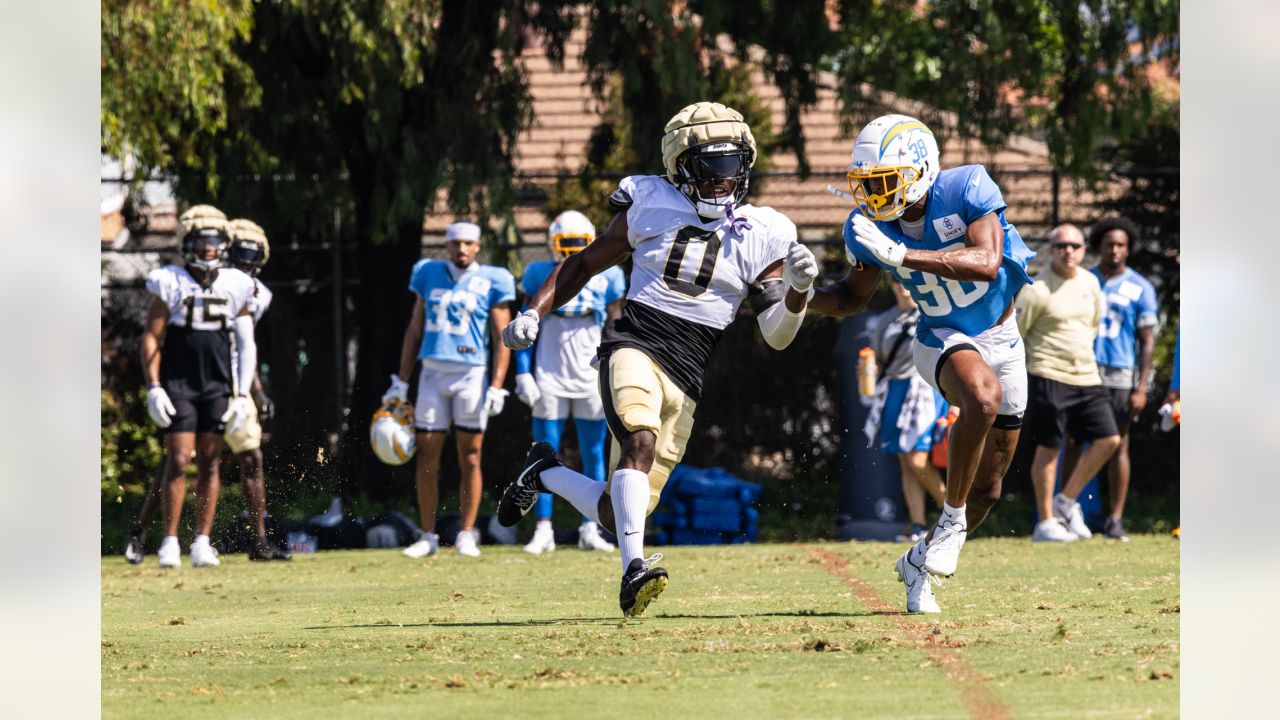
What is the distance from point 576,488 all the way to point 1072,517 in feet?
17.8

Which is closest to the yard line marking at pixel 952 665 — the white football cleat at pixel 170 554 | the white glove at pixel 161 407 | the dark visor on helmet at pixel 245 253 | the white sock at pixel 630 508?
the white sock at pixel 630 508

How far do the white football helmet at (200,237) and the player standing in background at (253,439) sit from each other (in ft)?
0.54

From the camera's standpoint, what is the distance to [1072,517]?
11672 millimetres

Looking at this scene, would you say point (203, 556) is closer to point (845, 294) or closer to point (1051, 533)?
point (845, 294)

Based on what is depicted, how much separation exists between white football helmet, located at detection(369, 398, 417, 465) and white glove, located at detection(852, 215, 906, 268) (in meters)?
4.81

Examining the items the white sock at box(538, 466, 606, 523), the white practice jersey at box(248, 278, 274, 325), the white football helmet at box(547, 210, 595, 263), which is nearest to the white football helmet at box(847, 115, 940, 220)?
the white sock at box(538, 466, 606, 523)

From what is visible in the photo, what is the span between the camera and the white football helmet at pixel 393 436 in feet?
35.3

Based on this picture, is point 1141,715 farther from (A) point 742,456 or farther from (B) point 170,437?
(A) point 742,456

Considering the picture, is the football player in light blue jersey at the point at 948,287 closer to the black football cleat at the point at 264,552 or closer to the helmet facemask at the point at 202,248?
the helmet facemask at the point at 202,248

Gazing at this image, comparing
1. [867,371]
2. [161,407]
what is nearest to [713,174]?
[161,407]

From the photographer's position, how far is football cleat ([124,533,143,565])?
10.9 meters

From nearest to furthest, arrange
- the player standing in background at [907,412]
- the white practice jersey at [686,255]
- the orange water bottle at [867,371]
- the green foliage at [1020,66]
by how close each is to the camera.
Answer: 1. the white practice jersey at [686,255]
2. the player standing in background at [907,412]
3. the orange water bottle at [867,371]
4. the green foliage at [1020,66]

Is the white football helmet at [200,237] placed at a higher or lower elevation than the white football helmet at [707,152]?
lower
